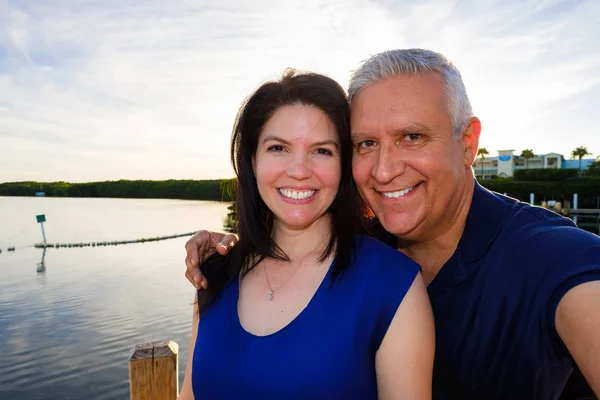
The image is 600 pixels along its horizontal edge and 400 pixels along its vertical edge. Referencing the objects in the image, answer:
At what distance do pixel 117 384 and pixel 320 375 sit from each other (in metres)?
11.3

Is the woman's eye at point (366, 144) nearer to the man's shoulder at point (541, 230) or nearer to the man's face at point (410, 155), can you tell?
the man's face at point (410, 155)

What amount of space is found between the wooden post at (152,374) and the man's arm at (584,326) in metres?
2.26

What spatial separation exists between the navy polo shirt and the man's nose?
47 cm

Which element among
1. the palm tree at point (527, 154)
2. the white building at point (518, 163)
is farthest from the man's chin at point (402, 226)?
the palm tree at point (527, 154)

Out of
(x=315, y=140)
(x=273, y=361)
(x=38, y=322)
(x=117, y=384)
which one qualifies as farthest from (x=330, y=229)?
(x=38, y=322)

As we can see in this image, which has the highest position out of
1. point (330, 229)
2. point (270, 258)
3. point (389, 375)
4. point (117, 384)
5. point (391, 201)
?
point (391, 201)

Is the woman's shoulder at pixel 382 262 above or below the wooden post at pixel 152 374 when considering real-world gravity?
above

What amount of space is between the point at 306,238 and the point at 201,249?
738 millimetres

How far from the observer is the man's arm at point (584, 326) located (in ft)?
5.11

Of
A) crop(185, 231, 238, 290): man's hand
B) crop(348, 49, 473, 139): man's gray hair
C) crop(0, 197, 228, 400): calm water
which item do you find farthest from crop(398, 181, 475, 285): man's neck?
crop(0, 197, 228, 400): calm water

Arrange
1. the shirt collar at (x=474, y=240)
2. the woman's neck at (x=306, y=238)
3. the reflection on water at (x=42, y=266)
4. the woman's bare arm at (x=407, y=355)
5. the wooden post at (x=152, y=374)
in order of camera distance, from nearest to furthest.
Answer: the woman's bare arm at (x=407, y=355)
the shirt collar at (x=474, y=240)
the woman's neck at (x=306, y=238)
the wooden post at (x=152, y=374)
the reflection on water at (x=42, y=266)

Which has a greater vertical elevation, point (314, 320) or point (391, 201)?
point (391, 201)

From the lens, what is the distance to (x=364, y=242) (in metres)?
2.38

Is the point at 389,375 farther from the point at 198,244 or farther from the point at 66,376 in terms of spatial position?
the point at 66,376
